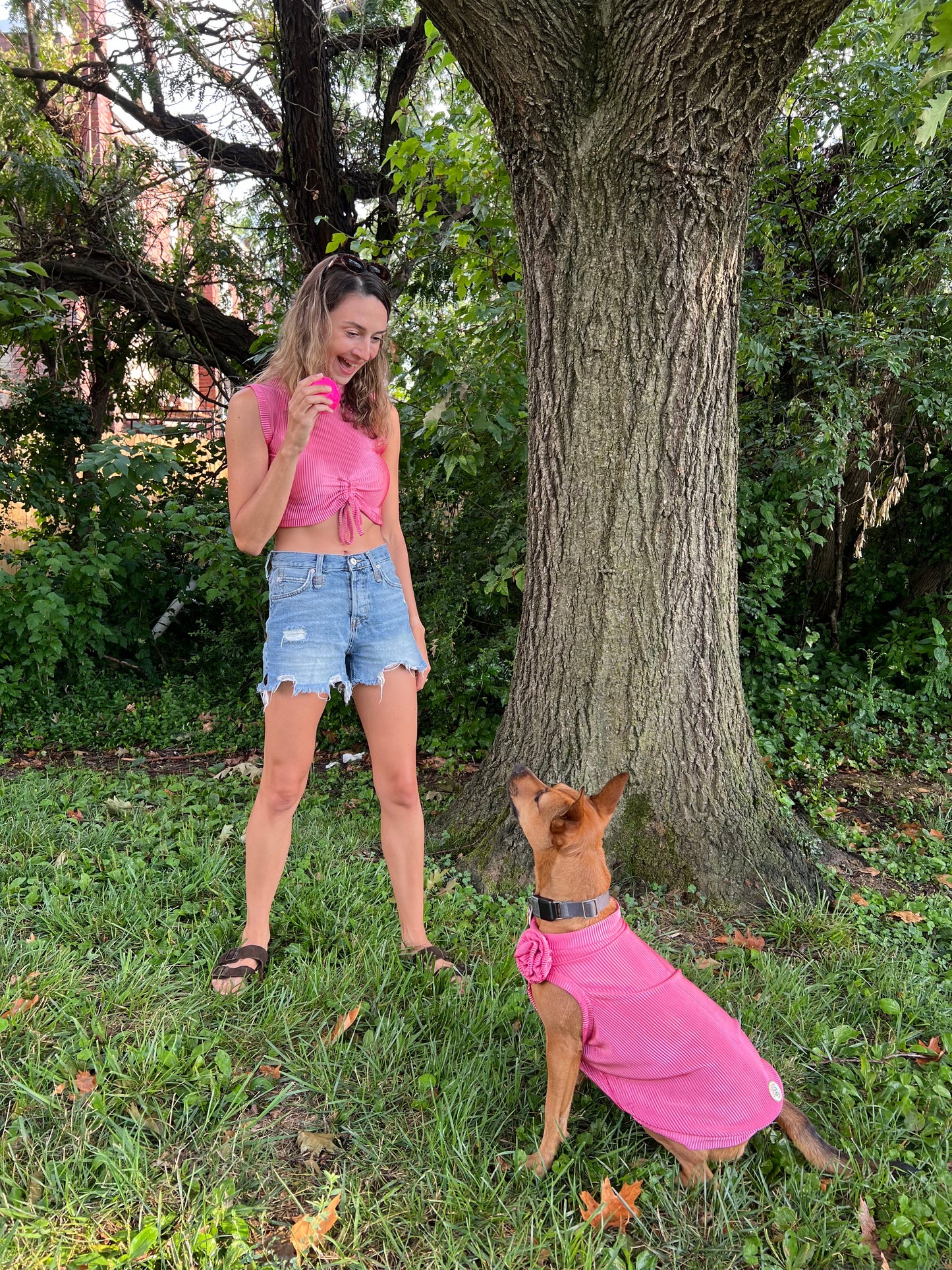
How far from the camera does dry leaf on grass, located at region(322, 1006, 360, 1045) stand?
238 cm

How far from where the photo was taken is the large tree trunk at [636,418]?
9.13ft

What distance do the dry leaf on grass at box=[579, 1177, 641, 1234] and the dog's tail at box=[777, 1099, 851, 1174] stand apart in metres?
0.41

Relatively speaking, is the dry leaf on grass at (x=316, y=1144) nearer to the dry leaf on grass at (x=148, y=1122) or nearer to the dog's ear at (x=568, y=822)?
the dry leaf on grass at (x=148, y=1122)

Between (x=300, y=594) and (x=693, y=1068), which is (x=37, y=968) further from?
(x=693, y=1068)

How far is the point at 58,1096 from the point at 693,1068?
1.63 m

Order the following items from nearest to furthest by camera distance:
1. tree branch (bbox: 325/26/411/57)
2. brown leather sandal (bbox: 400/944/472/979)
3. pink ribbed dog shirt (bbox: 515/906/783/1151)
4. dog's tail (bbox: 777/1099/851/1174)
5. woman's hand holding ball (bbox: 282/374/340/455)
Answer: pink ribbed dog shirt (bbox: 515/906/783/1151)
dog's tail (bbox: 777/1099/851/1174)
woman's hand holding ball (bbox: 282/374/340/455)
brown leather sandal (bbox: 400/944/472/979)
tree branch (bbox: 325/26/411/57)

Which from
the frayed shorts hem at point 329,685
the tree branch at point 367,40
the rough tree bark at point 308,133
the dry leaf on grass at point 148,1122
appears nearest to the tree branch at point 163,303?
the rough tree bark at point 308,133

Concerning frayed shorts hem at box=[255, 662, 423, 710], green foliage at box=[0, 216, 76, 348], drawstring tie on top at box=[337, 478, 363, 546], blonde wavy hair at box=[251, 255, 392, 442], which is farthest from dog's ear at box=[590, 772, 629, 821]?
green foliage at box=[0, 216, 76, 348]

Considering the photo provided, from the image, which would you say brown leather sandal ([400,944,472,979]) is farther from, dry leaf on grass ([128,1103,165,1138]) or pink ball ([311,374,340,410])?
pink ball ([311,374,340,410])

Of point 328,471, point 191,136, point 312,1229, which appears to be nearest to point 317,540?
point 328,471

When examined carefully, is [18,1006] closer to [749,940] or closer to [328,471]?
[328,471]

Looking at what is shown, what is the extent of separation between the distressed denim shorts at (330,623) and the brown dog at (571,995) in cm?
87

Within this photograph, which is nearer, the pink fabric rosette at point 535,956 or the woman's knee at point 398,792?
the pink fabric rosette at point 535,956

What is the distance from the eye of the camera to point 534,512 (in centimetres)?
341
